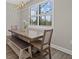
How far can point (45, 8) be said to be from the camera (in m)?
5.43

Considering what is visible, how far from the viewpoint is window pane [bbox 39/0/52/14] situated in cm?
507


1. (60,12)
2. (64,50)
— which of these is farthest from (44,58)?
(60,12)

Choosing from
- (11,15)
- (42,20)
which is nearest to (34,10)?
(42,20)

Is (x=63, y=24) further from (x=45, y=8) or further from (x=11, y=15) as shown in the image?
(x=11, y=15)

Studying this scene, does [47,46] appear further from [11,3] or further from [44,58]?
[11,3]

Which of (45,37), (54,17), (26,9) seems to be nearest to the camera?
(45,37)

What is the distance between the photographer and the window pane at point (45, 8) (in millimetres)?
5072

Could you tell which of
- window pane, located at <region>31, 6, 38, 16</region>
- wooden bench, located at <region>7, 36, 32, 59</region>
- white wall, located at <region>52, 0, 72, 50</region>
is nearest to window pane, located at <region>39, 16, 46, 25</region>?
window pane, located at <region>31, 6, 38, 16</region>

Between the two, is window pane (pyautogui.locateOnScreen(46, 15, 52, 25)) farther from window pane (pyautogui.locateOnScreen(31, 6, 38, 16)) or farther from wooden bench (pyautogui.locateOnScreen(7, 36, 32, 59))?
wooden bench (pyautogui.locateOnScreen(7, 36, 32, 59))

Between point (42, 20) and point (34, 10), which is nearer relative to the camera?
point (42, 20)

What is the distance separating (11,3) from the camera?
8203 mm

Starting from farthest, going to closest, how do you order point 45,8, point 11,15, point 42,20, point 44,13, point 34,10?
point 11,15, point 34,10, point 42,20, point 44,13, point 45,8

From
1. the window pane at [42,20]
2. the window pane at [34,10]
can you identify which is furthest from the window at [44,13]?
the window pane at [34,10]
